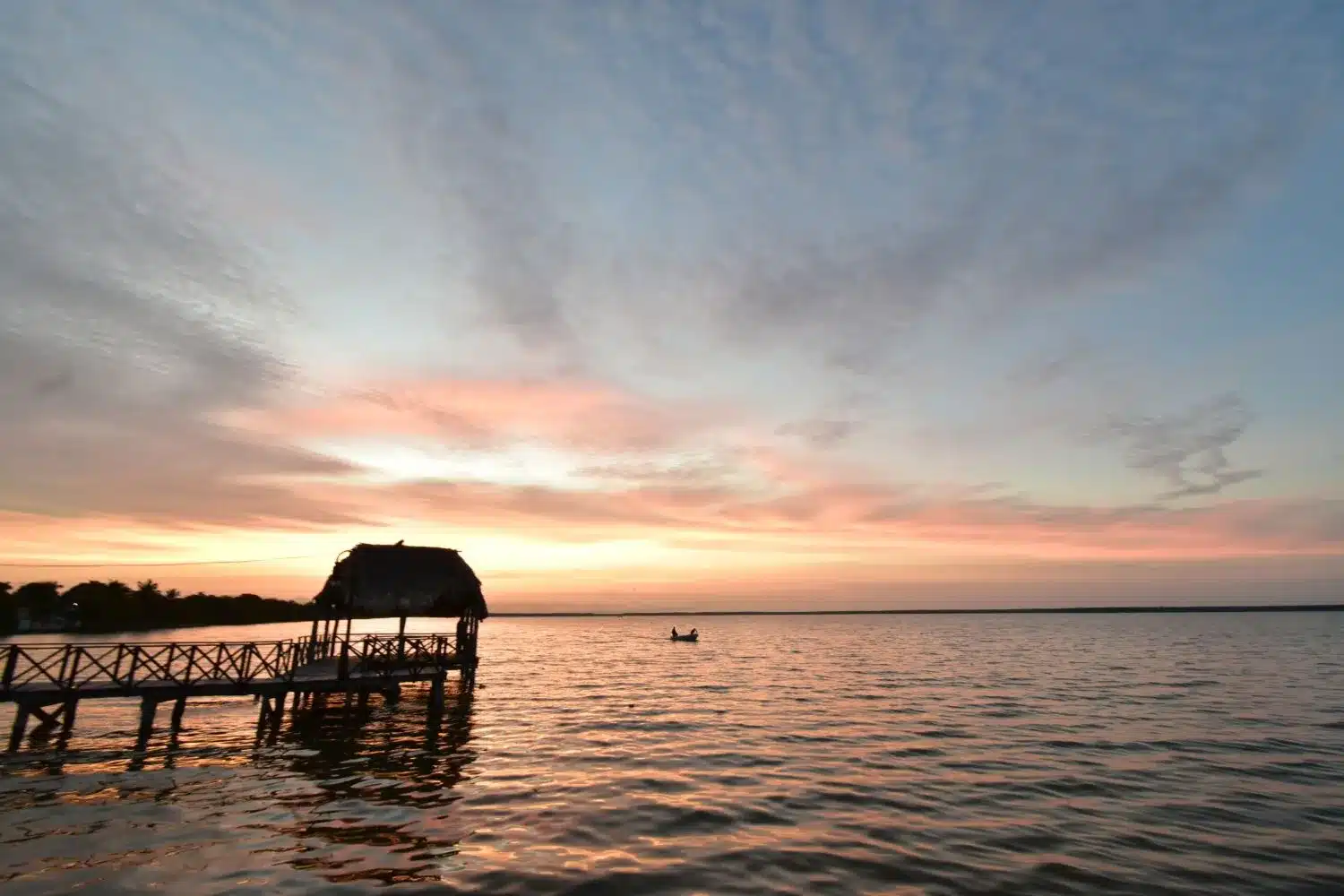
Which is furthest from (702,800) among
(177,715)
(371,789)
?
(177,715)

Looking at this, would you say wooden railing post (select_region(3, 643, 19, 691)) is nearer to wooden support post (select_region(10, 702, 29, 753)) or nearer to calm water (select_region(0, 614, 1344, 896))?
wooden support post (select_region(10, 702, 29, 753))

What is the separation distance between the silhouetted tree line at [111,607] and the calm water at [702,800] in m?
58.1

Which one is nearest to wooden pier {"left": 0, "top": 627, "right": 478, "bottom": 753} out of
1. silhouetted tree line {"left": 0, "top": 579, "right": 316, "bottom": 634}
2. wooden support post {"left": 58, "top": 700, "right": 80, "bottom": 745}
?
wooden support post {"left": 58, "top": 700, "right": 80, "bottom": 745}

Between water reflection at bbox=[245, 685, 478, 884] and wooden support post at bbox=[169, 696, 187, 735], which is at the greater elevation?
wooden support post at bbox=[169, 696, 187, 735]

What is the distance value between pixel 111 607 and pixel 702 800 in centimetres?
12563

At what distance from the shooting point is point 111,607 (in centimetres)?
10531

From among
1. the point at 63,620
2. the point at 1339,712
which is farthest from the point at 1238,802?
the point at 63,620

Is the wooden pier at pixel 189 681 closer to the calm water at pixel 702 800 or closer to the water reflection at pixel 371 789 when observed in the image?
the calm water at pixel 702 800

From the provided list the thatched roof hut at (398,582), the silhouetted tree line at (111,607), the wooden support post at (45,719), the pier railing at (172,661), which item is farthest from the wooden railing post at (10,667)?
the silhouetted tree line at (111,607)

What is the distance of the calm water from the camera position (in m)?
12.8

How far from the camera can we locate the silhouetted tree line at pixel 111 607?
306 ft

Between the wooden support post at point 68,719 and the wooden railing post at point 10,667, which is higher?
the wooden railing post at point 10,667

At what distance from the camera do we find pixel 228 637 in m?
100

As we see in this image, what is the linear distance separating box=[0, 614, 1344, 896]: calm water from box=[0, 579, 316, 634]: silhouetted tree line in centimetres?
5811
